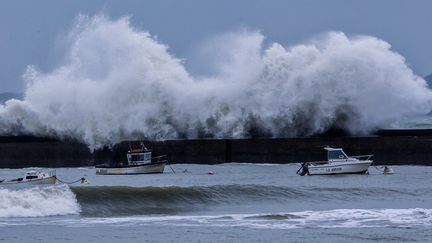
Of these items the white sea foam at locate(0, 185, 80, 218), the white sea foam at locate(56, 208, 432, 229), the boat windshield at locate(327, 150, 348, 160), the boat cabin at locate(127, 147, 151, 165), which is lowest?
the white sea foam at locate(56, 208, 432, 229)

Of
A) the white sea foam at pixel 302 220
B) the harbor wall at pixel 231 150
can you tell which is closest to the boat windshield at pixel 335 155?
the harbor wall at pixel 231 150

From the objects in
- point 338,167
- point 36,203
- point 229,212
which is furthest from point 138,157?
point 36,203

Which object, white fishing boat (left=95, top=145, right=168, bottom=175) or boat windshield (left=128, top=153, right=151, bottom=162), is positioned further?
boat windshield (left=128, top=153, right=151, bottom=162)

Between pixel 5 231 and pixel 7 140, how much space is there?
48183 millimetres

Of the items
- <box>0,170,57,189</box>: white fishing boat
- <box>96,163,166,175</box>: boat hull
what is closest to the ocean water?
<box>0,170,57,189</box>: white fishing boat

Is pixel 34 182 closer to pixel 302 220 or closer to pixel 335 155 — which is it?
pixel 335 155

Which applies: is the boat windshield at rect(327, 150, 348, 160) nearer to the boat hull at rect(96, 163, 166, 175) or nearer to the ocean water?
the ocean water

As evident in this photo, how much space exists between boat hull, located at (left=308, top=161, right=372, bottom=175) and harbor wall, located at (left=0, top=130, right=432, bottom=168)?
6.80 metres

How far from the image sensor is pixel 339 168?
47125 mm

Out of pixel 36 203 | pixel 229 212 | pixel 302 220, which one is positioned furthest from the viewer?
pixel 229 212

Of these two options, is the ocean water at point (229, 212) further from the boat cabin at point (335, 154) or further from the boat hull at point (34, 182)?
the boat hull at point (34, 182)

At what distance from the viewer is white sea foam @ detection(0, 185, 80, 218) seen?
28056mm

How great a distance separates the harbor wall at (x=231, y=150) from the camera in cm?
5397

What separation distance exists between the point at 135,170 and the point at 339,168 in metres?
13.4
